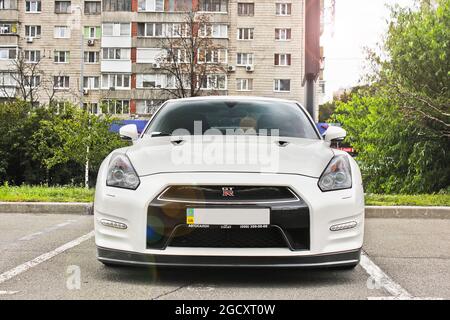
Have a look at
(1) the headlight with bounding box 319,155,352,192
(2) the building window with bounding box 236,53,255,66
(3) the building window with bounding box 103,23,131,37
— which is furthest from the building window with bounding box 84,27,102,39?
(1) the headlight with bounding box 319,155,352,192

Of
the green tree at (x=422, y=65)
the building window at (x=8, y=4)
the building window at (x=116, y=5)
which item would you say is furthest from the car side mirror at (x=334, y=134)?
the building window at (x=8, y=4)

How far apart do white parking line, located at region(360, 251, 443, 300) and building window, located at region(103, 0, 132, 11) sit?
2281 inches

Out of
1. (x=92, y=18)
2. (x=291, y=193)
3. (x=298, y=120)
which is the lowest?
(x=291, y=193)

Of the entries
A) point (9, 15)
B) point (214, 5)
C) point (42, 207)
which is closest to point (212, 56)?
point (214, 5)

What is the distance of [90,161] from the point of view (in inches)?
654

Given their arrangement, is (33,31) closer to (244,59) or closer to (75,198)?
(244,59)

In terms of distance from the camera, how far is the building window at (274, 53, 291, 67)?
60000 millimetres

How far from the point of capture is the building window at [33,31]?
62688mm

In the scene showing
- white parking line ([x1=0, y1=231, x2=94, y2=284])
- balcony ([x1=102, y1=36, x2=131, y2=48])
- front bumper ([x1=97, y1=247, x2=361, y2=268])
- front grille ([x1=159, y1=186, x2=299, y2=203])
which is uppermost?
balcony ([x1=102, y1=36, x2=131, y2=48])

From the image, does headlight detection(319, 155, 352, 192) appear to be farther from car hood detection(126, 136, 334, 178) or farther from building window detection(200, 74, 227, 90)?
building window detection(200, 74, 227, 90)

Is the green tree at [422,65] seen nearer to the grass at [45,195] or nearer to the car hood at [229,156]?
the grass at [45,195]

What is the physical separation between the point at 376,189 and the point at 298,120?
13614 mm
